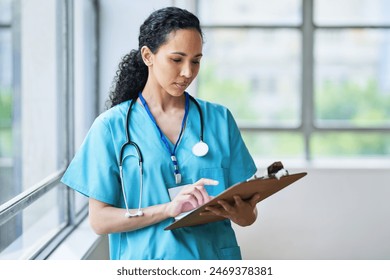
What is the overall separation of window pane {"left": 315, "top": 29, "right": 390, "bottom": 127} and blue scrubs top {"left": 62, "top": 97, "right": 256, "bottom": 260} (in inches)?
67.4

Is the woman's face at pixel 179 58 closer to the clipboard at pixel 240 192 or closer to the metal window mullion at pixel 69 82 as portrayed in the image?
the clipboard at pixel 240 192

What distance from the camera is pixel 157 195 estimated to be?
1.12 m

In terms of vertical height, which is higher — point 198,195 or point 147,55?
point 147,55

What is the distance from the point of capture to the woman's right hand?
104 centimetres

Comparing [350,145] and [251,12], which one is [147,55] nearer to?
[251,12]

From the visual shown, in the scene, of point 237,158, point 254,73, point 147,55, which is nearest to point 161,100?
point 147,55

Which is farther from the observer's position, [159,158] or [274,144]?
[274,144]

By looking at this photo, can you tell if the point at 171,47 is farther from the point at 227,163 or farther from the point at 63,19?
the point at 63,19

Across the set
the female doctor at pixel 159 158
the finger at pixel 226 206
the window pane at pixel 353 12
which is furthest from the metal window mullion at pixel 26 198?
the window pane at pixel 353 12

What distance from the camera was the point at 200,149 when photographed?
1134mm

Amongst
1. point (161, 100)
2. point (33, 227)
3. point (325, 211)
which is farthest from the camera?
point (325, 211)

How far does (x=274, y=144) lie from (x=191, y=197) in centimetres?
180

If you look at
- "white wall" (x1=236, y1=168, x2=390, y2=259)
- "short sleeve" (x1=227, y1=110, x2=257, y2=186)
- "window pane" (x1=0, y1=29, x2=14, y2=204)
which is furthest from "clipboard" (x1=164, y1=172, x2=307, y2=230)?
"white wall" (x1=236, y1=168, x2=390, y2=259)

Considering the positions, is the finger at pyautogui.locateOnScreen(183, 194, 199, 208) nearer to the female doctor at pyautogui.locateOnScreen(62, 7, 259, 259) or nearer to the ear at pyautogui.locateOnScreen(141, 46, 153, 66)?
the female doctor at pyautogui.locateOnScreen(62, 7, 259, 259)
